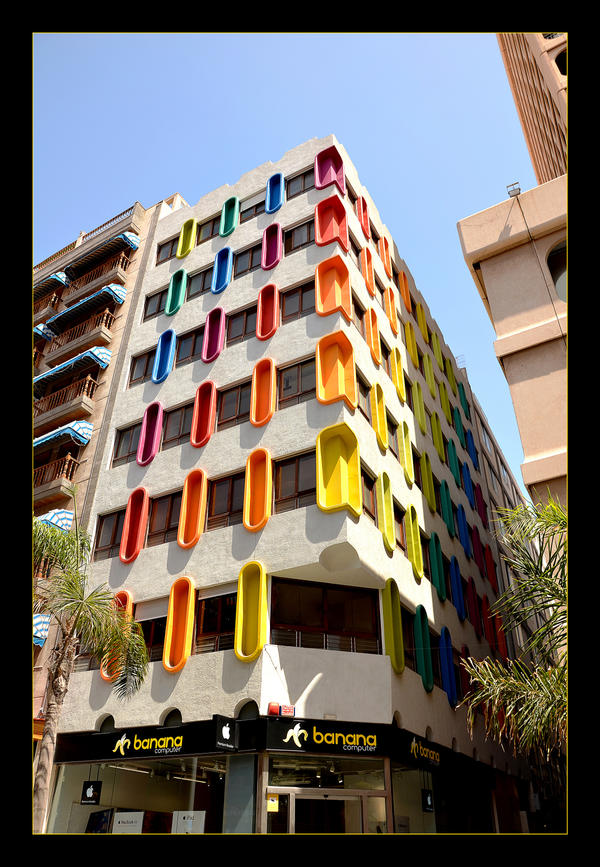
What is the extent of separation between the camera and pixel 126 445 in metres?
26.2

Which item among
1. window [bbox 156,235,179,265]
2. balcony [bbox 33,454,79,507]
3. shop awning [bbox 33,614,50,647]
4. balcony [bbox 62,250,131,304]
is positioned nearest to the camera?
shop awning [bbox 33,614,50,647]

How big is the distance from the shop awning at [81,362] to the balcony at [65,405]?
2.48 ft

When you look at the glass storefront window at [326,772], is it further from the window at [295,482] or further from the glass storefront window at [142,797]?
the window at [295,482]

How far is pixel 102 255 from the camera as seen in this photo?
3566 cm

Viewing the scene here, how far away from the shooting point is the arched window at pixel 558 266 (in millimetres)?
24781

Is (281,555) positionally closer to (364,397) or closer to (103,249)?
(364,397)

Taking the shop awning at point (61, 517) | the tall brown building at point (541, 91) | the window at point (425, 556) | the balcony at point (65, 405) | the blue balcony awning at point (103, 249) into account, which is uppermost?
the tall brown building at point (541, 91)

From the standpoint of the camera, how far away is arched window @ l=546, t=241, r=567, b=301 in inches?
976

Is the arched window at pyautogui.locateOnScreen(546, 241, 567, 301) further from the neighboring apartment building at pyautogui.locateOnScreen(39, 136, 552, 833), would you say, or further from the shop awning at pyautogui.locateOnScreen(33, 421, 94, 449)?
the shop awning at pyautogui.locateOnScreen(33, 421, 94, 449)

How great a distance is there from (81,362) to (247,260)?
10004 millimetres

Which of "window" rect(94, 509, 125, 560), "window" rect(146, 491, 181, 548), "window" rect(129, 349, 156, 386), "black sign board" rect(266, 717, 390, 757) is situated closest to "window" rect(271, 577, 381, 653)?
"black sign board" rect(266, 717, 390, 757)

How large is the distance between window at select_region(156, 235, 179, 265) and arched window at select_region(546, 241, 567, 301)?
693 inches

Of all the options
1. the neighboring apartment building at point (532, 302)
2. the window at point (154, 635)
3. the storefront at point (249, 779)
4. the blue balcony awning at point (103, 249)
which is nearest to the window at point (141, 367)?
the blue balcony awning at point (103, 249)
